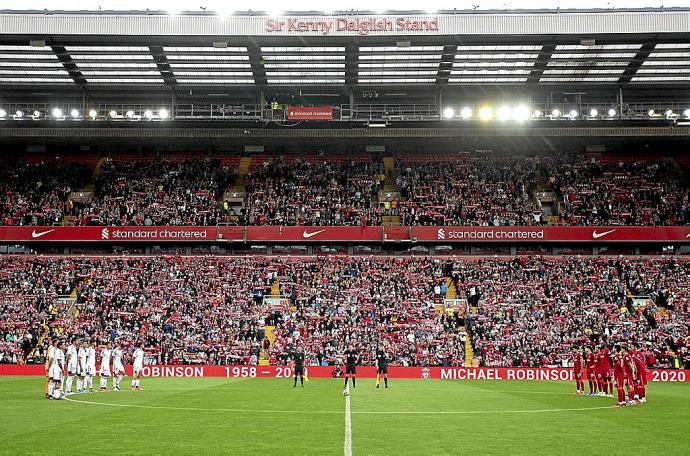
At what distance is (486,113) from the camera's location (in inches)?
2256

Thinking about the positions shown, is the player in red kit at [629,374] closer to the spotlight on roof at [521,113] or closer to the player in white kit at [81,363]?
the player in white kit at [81,363]

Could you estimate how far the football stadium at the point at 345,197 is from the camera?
46.5 meters

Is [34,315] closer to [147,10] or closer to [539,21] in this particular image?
[147,10]

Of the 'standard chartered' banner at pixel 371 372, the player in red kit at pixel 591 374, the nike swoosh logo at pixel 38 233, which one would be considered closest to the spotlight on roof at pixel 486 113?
the 'standard chartered' banner at pixel 371 372

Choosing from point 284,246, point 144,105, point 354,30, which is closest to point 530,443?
point 354,30

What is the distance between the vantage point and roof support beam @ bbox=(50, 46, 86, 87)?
51244 millimetres

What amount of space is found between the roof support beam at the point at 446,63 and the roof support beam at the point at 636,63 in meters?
11.6

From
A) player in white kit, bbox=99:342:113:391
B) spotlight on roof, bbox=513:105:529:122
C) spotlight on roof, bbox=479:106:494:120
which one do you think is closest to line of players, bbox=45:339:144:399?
player in white kit, bbox=99:342:113:391

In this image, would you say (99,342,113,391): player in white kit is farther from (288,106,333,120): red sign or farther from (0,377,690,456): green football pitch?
(288,106,333,120): red sign

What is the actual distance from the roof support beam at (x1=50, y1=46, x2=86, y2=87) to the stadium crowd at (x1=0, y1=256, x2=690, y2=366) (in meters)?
12.8

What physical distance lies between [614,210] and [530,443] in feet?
157

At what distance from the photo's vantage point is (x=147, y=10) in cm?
4825

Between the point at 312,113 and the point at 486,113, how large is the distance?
40.4ft

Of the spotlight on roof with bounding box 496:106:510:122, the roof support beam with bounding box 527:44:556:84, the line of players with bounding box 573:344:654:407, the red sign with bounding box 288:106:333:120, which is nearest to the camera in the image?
the line of players with bounding box 573:344:654:407
